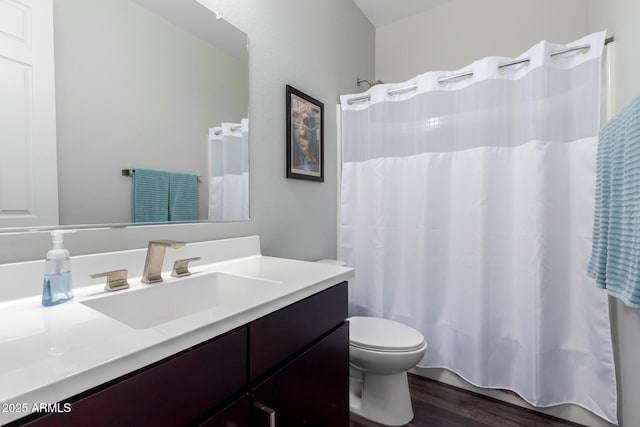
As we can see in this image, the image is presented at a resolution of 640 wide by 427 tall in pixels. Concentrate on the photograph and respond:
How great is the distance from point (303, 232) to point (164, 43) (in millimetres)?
1122

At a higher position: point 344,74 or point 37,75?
point 344,74

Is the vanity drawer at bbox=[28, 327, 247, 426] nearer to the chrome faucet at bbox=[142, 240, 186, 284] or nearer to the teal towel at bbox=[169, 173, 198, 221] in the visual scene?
the chrome faucet at bbox=[142, 240, 186, 284]

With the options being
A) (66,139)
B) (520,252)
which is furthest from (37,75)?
(520,252)

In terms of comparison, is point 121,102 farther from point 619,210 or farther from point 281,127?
point 619,210

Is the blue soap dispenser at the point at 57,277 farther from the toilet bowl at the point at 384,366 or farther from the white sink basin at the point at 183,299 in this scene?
the toilet bowl at the point at 384,366

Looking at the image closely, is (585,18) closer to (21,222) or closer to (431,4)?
(431,4)

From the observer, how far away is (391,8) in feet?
7.93

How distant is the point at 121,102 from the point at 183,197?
1.23 feet

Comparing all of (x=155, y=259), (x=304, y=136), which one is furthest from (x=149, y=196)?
(x=304, y=136)

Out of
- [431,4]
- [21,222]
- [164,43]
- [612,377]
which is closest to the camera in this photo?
[21,222]

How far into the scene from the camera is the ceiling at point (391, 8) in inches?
92.6

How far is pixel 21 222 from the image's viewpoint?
0.82 meters

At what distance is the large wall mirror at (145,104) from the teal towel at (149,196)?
0.06ft

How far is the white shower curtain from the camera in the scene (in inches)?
57.5
